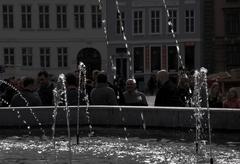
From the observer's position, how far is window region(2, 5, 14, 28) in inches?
2073

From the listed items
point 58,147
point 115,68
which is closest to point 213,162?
point 58,147

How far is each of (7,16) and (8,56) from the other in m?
3.39

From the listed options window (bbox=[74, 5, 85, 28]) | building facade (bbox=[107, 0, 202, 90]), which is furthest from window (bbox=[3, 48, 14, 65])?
building facade (bbox=[107, 0, 202, 90])

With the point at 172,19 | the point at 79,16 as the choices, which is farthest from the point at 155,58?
the point at 79,16

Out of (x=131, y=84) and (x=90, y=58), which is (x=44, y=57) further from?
(x=131, y=84)

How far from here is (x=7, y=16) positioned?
173 feet

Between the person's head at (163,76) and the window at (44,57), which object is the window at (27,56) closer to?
the window at (44,57)

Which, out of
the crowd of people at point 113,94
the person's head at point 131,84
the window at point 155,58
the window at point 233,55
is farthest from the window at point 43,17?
the person's head at point 131,84

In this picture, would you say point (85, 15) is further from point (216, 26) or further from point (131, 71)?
point (216, 26)

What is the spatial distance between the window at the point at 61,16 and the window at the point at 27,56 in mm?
3298

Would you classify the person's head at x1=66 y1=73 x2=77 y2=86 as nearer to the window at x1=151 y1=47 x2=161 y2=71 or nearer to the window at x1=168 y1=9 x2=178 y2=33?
the window at x1=151 y1=47 x2=161 y2=71

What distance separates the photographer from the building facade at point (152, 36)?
171ft

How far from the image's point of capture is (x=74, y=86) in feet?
40.0

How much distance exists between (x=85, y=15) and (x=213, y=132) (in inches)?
1661
